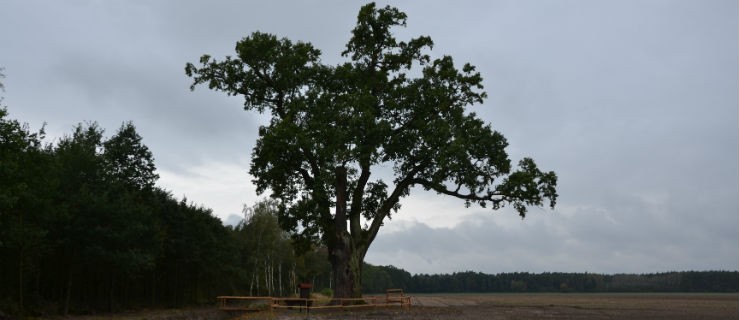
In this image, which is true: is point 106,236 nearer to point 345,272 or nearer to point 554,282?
point 345,272

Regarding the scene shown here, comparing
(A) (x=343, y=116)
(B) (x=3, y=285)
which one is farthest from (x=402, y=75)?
(B) (x=3, y=285)

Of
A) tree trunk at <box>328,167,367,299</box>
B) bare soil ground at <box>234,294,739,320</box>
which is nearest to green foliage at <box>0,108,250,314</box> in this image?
bare soil ground at <box>234,294,739,320</box>

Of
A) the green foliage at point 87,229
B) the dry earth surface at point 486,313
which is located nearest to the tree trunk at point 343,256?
the dry earth surface at point 486,313

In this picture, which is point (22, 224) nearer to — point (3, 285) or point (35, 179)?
point (35, 179)

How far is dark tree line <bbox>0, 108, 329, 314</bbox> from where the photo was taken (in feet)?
105

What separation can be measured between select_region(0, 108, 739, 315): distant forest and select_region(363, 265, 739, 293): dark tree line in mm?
93089

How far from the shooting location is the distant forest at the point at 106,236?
32.2 meters

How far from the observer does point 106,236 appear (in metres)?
38.3

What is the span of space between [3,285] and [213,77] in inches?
775

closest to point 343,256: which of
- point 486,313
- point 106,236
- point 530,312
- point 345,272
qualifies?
point 345,272

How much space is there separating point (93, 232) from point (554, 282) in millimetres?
160209

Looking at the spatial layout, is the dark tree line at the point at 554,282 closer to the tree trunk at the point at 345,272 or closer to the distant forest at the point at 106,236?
the distant forest at the point at 106,236

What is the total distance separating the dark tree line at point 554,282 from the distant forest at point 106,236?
93089 millimetres

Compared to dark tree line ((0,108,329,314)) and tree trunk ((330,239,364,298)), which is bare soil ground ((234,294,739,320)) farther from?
dark tree line ((0,108,329,314))
